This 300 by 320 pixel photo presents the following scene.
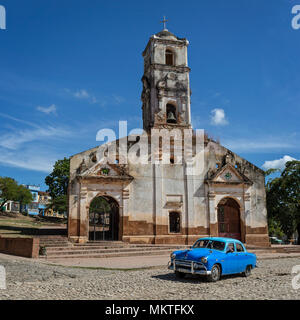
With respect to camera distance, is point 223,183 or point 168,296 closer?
point 168,296

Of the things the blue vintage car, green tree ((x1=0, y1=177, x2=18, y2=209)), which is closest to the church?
the blue vintage car

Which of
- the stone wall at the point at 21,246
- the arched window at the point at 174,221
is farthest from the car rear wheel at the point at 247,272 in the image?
the arched window at the point at 174,221

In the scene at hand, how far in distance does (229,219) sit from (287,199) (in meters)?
6.45

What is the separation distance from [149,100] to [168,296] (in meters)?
20.2

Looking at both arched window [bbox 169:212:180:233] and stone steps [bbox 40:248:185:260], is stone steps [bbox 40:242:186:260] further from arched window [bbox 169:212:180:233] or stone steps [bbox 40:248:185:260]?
arched window [bbox 169:212:180:233]

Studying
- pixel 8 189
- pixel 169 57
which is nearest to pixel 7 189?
pixel 8 189

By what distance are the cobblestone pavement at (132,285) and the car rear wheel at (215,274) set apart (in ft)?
0.76

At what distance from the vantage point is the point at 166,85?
1057 inches

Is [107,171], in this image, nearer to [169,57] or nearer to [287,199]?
[169,57]

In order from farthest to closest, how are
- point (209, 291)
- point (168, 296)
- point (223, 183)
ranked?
1. point (223, 183)
2. point (209, 291)
3. point (168, 296)
